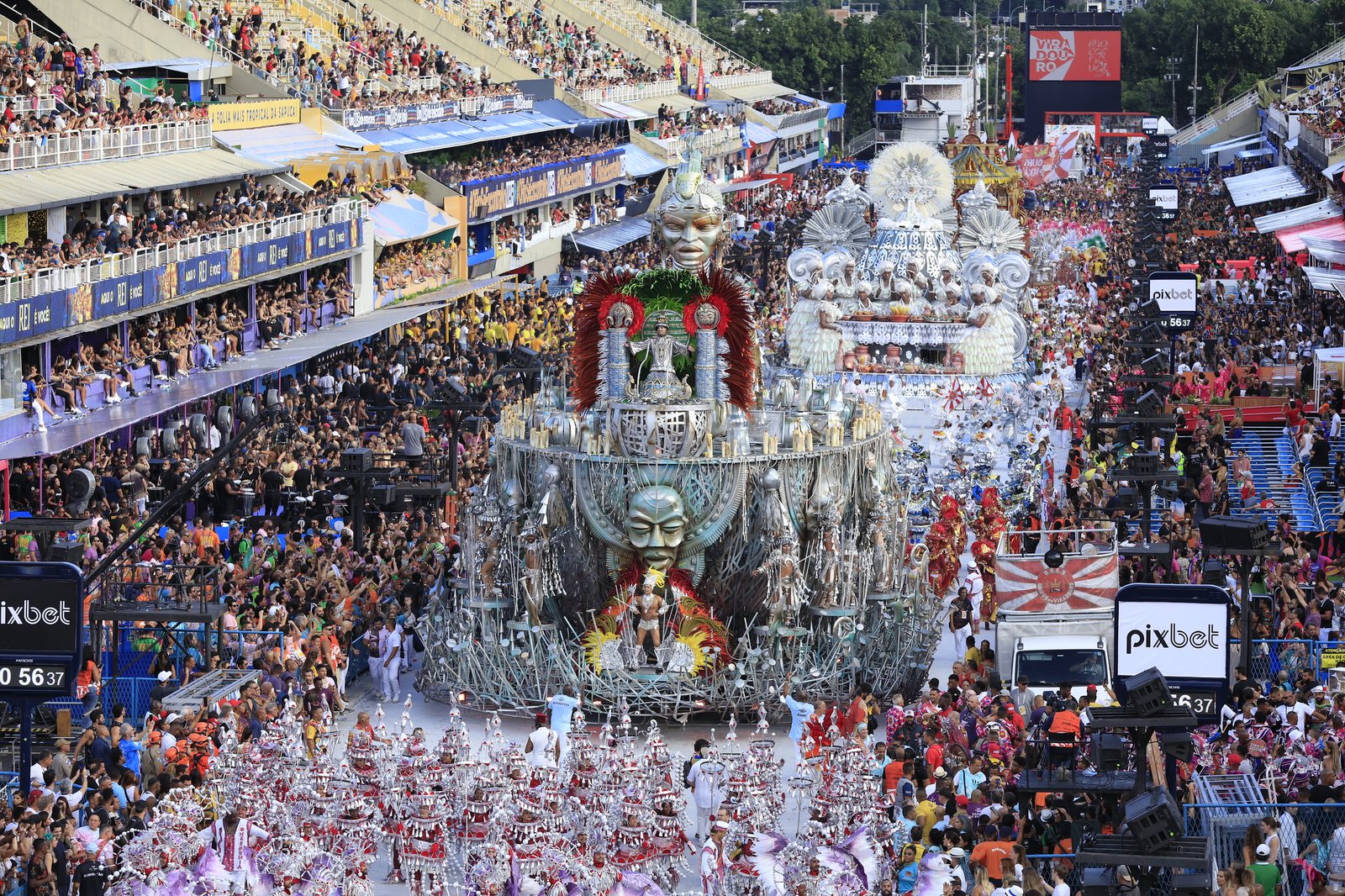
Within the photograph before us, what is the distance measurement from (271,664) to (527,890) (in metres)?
7.11

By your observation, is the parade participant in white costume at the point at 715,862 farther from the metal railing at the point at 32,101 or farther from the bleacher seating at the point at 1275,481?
the metal railing at the point at 32,101

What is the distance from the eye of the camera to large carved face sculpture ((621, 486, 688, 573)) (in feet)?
82.9

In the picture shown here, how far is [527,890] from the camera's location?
61.4 feet

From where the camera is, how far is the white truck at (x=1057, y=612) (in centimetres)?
2559

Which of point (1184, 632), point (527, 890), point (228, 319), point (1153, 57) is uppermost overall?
point (1153, 57)

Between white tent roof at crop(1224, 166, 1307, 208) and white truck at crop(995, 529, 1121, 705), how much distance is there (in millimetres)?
44338

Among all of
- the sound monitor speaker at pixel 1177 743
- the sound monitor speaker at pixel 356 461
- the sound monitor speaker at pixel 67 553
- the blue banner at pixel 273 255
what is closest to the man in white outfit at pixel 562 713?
the sound monitor speaker at pixel 1177 743

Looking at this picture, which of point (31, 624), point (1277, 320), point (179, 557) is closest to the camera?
point (31, 624)

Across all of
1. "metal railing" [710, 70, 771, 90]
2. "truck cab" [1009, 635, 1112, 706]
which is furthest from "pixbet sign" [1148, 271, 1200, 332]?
"metal railing" [710, 70, 771, 90]

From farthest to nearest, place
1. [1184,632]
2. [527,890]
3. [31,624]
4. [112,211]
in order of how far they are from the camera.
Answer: [112,211] < [1184,632] < [31,624] < [527,890]

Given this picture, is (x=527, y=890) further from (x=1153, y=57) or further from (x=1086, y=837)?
(x=1153, y=57)

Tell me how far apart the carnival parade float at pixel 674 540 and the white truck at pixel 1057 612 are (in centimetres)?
88

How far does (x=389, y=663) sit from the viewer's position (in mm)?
26578

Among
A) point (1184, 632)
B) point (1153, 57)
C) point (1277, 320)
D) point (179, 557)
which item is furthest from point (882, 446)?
point (1153, 57)
